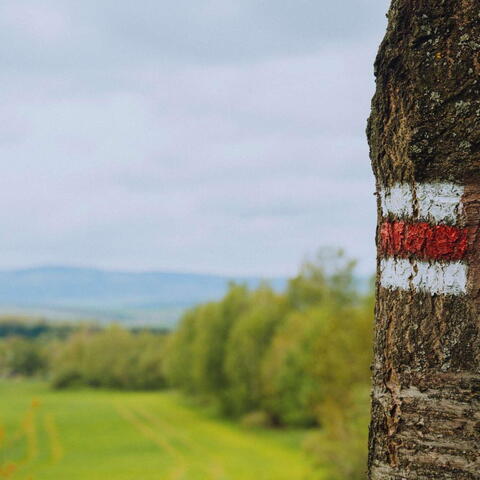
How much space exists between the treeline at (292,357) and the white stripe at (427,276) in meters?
24.7

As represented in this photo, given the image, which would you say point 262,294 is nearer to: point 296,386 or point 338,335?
point 296,386

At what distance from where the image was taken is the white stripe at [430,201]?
2457 millimetres

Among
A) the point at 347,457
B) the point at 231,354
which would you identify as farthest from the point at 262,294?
the point at 347,457

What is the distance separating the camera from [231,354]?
66.9 m

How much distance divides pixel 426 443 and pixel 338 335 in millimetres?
29774

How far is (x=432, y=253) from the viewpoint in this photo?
8.11 ft

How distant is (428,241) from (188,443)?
173ft

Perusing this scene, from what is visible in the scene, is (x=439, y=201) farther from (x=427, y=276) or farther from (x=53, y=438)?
(x=53, y=438)

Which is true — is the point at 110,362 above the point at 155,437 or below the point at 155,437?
above

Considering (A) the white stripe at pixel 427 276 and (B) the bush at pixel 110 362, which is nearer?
(A) the white stripe at pixel 427 276

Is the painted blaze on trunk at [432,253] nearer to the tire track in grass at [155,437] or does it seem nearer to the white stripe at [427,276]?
the white stripe at [427,276]

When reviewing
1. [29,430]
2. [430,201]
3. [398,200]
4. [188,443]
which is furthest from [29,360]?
[430,201]

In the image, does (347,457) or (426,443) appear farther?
(347,457)

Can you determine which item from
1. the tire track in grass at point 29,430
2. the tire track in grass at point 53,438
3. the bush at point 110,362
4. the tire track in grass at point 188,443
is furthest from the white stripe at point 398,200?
the bush at point 110,362
